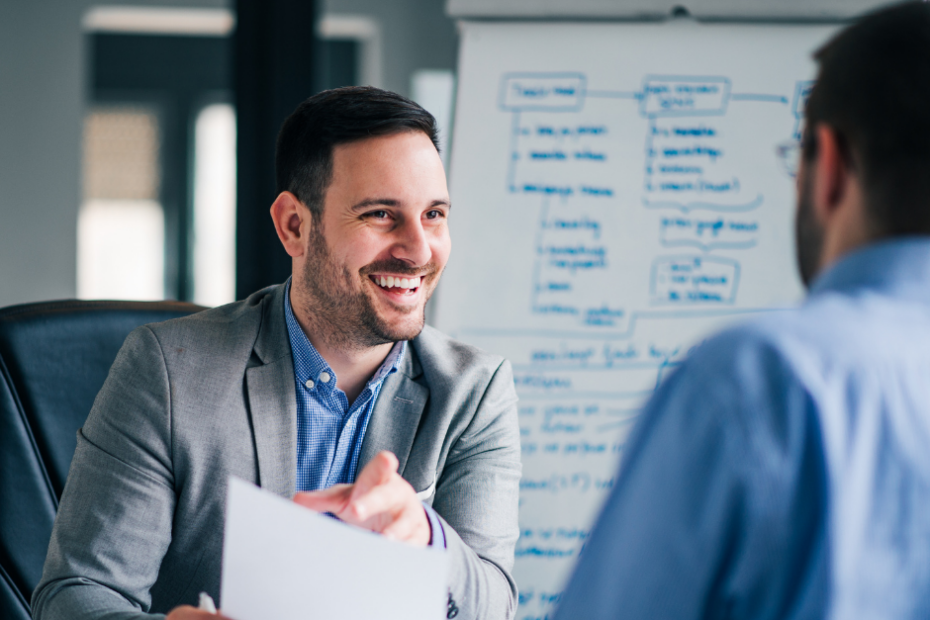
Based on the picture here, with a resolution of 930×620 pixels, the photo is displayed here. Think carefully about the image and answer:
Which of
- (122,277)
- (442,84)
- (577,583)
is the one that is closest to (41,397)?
(577,583)

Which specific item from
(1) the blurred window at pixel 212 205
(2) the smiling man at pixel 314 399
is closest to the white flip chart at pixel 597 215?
(2) the smiling man at pixel 314 399

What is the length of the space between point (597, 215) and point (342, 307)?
2.87ft

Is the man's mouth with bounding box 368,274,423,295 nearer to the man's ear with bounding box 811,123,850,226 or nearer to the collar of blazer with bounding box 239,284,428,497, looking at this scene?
the collar of blazer with bounding box 239,284,428,497

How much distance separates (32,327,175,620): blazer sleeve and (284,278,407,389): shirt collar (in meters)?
0.19

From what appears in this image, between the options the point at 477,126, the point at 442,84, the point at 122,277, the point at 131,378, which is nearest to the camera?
the point at 131,378

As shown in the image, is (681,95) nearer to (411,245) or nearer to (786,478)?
(411,245)

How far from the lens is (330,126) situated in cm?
123

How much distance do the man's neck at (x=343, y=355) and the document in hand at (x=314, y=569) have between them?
1.58 ft

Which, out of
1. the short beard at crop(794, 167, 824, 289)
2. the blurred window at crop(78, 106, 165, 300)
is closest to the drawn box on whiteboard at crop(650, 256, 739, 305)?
the short beard at crop(794, 167, 824, 289)

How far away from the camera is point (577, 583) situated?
0.52 m

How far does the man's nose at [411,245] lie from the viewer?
4.01 feet

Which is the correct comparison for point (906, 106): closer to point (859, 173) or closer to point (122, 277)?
point (859, 173)

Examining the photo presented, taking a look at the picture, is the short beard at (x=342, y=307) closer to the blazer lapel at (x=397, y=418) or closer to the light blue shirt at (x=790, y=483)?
the blazer lapel at (x=397, y=418)

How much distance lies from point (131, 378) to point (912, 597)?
3.28 feet
